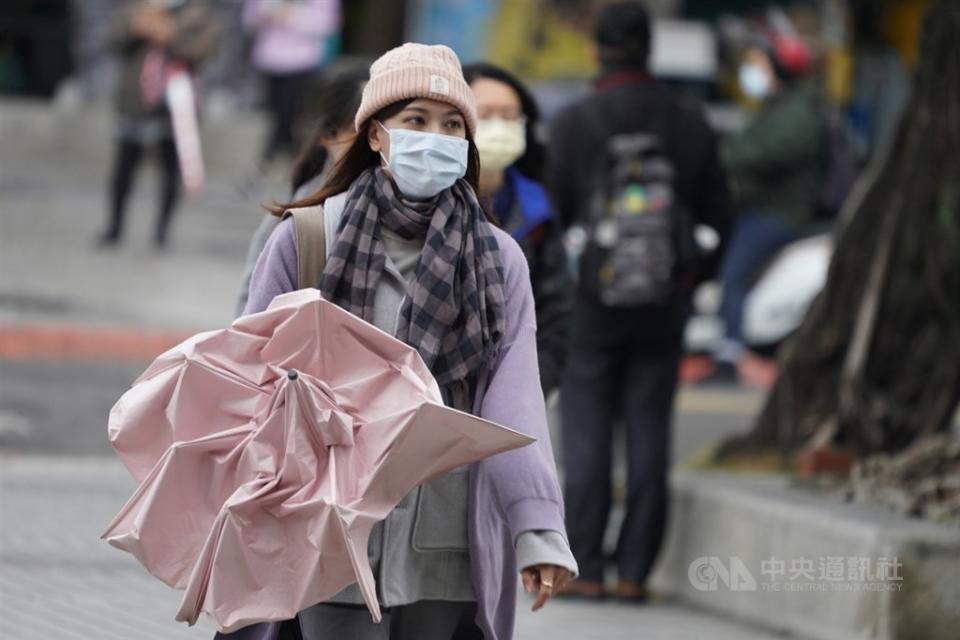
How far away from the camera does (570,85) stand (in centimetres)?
1745

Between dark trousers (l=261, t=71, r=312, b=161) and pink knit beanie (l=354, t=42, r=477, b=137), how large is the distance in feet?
43.0

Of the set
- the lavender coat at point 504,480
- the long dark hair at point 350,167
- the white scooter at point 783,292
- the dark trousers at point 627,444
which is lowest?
the white scooter at point 783,292

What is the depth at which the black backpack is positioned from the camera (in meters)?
7.38

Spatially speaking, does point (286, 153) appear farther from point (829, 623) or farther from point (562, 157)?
point (829, 623)

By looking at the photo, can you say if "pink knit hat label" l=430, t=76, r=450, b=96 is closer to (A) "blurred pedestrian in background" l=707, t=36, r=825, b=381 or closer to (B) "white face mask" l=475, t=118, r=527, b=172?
(B) "white face mask" l=475, t=118, r=527, b=172

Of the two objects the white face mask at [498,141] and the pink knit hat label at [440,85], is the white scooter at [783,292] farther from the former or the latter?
the pink knit hat label at [440,85]

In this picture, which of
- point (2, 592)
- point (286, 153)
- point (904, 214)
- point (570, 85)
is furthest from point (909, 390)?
point (286, 153)

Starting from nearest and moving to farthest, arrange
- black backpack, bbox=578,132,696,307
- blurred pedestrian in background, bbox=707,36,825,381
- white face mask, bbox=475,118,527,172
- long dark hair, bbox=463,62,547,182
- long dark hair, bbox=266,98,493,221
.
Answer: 1. long dark hair, bbox=266,98,493,221
2. white face mask, bbox=475,118,527,172
3. long dark hair, bbox=463,62,547,182
4. black backpack, bbox=578,132,696,307
5. blurred pedestrian in background, bbox=707,36,825,381

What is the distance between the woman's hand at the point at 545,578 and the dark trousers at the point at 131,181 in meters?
10.8

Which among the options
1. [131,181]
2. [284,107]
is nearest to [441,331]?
[131,181]

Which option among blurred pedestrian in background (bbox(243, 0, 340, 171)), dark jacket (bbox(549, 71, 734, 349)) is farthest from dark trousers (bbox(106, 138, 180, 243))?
dark jacket (bbox(549, 71, 734, 349))

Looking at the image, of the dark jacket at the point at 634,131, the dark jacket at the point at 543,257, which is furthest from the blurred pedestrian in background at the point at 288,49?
the dark jacket at the point at 543,257

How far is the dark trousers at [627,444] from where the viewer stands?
7609 millimetres

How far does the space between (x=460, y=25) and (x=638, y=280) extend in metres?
12.3
